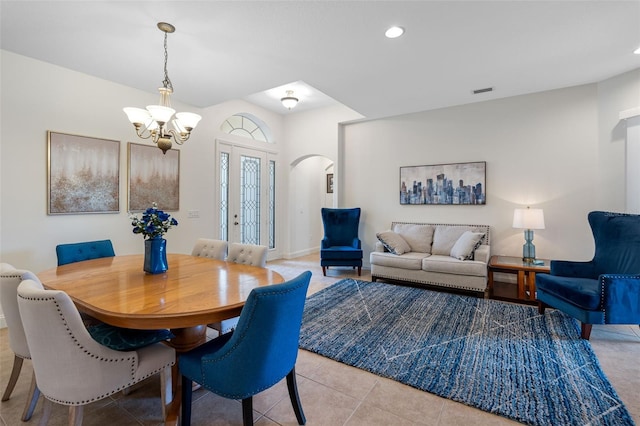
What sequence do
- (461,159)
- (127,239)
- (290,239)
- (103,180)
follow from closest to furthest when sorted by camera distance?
(103,180), (127,239), (461,159), (290,239)

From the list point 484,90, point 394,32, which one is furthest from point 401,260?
point 394,32

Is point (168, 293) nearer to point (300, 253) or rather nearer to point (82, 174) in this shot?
point (82, 174)

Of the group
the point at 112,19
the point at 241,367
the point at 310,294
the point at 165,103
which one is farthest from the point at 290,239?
the point at 241,367

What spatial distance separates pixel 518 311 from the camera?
3.31m

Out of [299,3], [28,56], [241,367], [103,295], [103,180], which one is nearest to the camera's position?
[241,367]

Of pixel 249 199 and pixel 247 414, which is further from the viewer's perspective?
pixel 249 199

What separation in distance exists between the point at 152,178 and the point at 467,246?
14.7 ft

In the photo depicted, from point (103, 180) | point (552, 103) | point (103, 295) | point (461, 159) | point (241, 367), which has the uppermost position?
point (552, 103)

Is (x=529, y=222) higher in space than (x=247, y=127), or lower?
lower

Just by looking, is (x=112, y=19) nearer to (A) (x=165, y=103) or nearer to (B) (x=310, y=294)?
(A) (x=165, y=103)

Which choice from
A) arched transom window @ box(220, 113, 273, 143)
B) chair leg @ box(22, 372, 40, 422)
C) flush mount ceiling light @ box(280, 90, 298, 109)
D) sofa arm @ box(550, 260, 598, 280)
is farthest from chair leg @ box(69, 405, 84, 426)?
flush mount ceiling light @ box(280, 90, 298, 109)

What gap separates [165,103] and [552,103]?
4.91 m

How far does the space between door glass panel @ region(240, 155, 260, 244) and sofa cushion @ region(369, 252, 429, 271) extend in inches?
98.4

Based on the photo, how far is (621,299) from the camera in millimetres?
2457
